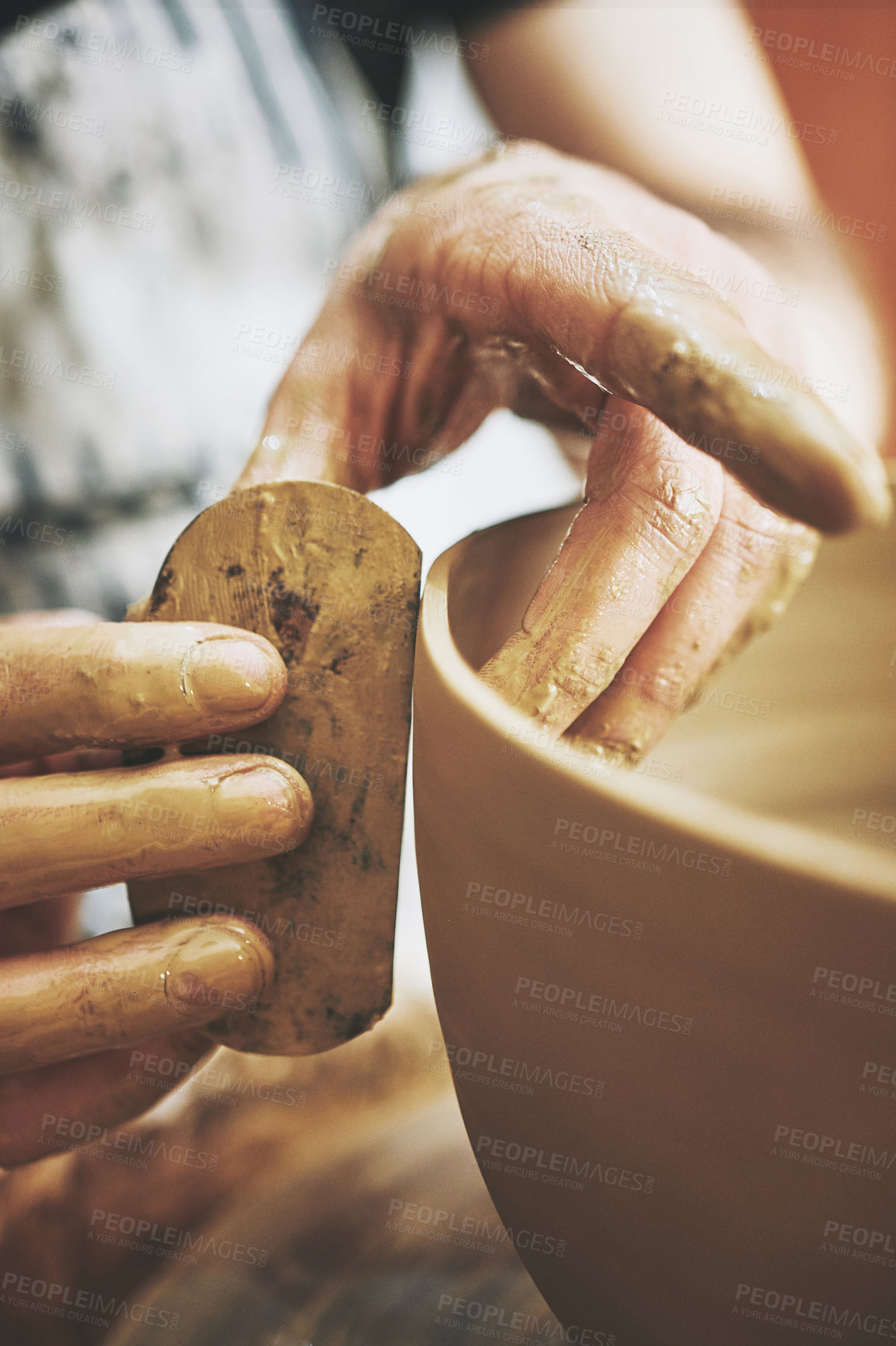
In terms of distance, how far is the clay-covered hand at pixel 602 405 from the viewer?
0.24 m

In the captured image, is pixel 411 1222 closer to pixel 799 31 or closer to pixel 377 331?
pixel 377 331

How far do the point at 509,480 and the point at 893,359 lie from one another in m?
0.34

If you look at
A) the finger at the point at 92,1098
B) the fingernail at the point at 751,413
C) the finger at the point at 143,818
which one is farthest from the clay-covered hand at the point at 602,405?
the finger at the point at 92,1098

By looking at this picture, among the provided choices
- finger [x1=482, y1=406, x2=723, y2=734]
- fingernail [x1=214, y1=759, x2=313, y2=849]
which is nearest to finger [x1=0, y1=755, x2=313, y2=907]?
fingernail [x1=214, y1=759, x2=313, y2=849]

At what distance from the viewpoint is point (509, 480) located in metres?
0.80

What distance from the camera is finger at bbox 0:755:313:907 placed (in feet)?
1.04

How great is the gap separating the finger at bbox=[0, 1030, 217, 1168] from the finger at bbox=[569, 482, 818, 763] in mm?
245

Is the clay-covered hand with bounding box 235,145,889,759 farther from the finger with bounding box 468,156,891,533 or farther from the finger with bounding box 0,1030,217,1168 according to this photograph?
the finger with bounding box 0,1030,217,1168

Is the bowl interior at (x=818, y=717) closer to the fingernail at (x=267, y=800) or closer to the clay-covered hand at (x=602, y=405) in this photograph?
the clay-covered hand at (x=602, y=405)

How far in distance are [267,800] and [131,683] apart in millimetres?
69

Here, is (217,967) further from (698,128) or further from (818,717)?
(698,128)

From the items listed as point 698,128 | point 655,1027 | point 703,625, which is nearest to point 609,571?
point 703,625

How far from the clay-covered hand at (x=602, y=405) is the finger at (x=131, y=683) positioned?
0.10 metres

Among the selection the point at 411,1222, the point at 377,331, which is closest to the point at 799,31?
the point at 377,331
